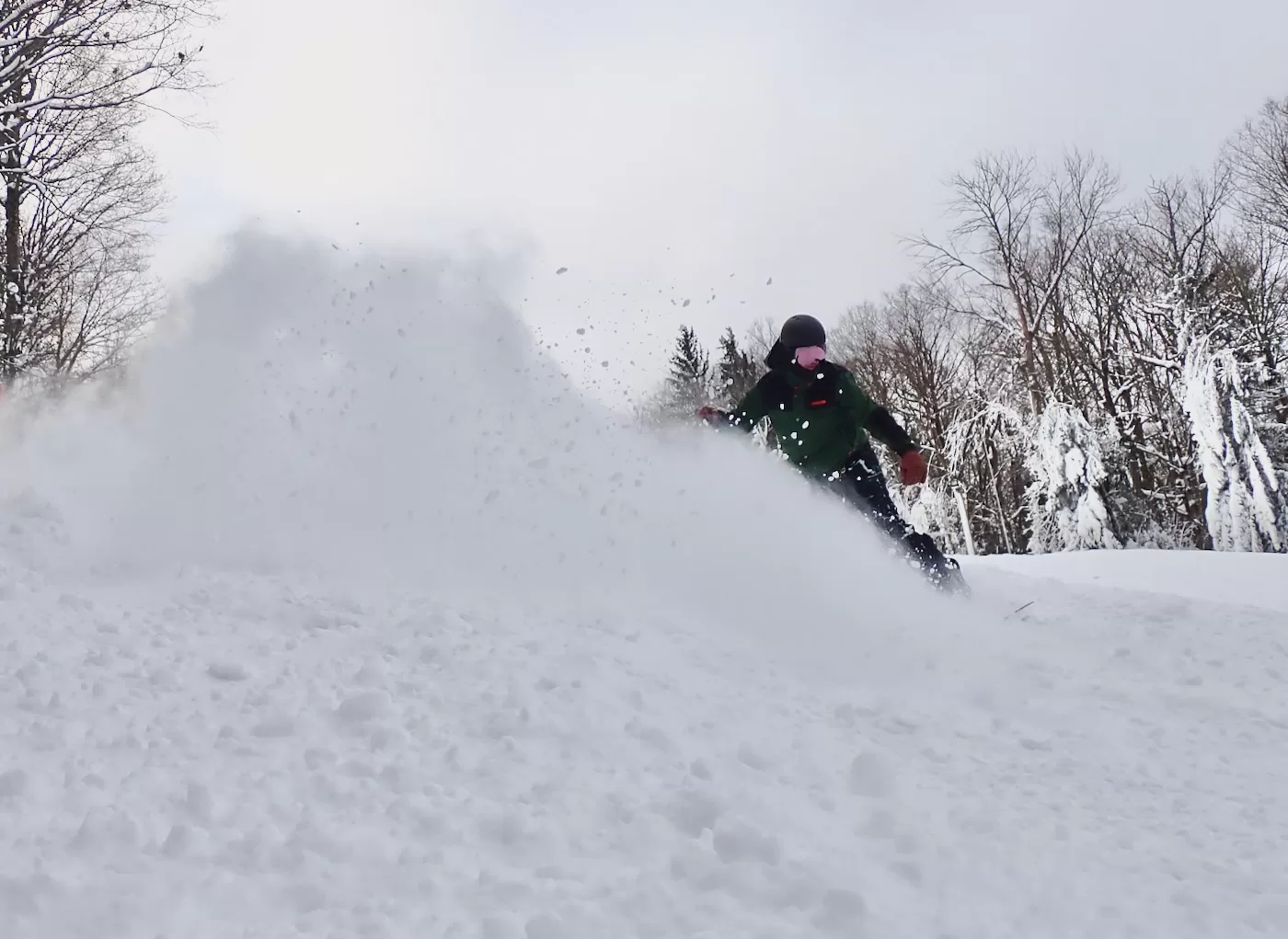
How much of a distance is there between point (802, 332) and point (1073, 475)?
680 inches

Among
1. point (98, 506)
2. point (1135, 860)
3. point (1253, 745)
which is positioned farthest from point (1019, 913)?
point (98, 506)

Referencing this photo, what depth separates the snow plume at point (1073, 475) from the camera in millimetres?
20062

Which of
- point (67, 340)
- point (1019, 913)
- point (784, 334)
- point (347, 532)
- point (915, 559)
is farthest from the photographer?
point (67, 340)

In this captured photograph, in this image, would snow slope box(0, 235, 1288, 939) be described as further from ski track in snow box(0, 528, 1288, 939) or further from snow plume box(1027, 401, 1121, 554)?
snow plume box(1027, 401, 1121, 554)

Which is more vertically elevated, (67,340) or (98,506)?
(67,340)

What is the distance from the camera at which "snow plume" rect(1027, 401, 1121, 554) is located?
20062 millimetres

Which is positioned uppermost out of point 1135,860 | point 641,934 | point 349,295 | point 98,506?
point 349,295

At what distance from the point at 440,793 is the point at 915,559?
13.0 ft

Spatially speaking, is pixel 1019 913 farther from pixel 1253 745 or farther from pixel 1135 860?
pixel 1253 745

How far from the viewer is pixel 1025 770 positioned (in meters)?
2.83

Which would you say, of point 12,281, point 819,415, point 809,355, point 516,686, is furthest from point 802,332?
point 12,281

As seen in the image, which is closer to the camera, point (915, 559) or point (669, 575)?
point (669, 575)

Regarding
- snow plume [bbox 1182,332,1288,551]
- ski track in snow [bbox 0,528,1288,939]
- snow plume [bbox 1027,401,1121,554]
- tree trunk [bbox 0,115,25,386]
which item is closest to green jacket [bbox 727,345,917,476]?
ski track in snow [bbox 0,528,1288,939]

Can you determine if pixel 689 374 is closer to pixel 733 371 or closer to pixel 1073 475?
pixel 733 371
